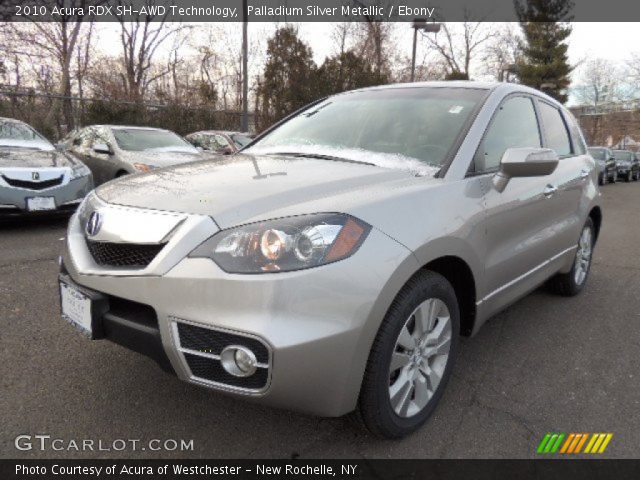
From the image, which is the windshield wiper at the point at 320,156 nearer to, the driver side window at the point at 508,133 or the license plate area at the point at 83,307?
the driver side window at the point at 508,133

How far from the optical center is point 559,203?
3301 mm

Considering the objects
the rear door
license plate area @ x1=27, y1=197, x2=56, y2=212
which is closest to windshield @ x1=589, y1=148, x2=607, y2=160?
the rear door

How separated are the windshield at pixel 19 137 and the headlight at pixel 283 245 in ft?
20.3

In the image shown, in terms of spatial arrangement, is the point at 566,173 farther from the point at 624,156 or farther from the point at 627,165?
the point at 624,156

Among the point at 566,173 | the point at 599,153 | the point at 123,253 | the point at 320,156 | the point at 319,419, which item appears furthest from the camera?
the point at 599,153

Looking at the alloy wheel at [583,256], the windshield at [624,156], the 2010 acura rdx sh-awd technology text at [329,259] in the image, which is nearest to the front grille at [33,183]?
the 2010 acura rdx sh-awd technology text at [329,259]

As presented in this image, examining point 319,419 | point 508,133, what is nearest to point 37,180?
point 319,419

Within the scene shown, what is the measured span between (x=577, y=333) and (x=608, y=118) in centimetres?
5887

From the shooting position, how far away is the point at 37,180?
5.68 m

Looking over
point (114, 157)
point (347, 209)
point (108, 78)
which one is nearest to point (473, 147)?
point (347, 209)

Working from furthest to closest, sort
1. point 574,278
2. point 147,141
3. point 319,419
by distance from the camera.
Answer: point 147,141
point 574,278
point 319,419

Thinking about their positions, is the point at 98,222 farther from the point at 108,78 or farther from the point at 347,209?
the point at 108,78

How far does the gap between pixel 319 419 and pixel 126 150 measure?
6.68 meters

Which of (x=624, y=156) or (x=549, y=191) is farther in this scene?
(x=624, y=156)
